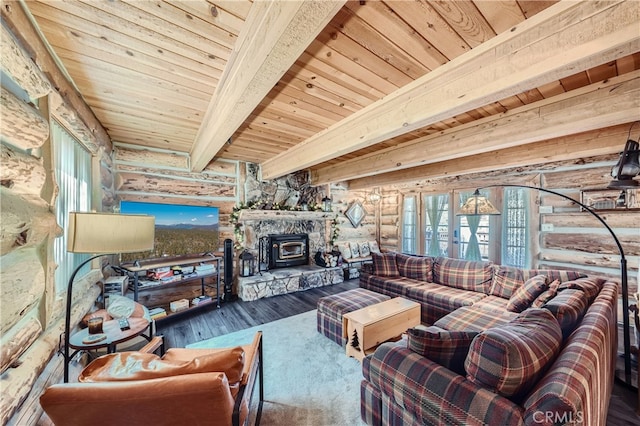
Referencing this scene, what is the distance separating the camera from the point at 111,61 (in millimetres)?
1670

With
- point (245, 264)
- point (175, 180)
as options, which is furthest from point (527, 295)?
point (175, 180)

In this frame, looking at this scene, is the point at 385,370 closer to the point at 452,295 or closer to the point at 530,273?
the point at 452,295

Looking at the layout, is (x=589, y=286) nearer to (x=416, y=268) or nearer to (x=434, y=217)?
(x=416, y=268)

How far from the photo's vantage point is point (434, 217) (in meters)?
5.73

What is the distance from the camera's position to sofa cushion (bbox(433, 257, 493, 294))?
3512 millimetres

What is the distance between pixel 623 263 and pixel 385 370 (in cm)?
263

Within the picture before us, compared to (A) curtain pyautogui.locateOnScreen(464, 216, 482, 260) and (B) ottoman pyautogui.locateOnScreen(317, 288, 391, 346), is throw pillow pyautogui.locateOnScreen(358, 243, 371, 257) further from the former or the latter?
(B) ottoman pyautogui.locateOnScreen(317, 288, 391, 346)

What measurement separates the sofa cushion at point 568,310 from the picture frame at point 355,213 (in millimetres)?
4751

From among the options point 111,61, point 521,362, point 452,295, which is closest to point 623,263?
point 452,295

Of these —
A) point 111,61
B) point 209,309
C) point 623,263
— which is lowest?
point 209,309

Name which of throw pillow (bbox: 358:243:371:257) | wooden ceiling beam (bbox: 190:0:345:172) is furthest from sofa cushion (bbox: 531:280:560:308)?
throw pillow (bbox: 358:243:371:257)

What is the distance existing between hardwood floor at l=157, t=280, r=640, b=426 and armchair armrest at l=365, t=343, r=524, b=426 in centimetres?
171

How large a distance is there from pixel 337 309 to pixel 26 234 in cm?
268

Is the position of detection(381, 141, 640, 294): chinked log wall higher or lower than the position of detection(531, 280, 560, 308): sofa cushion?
higher
